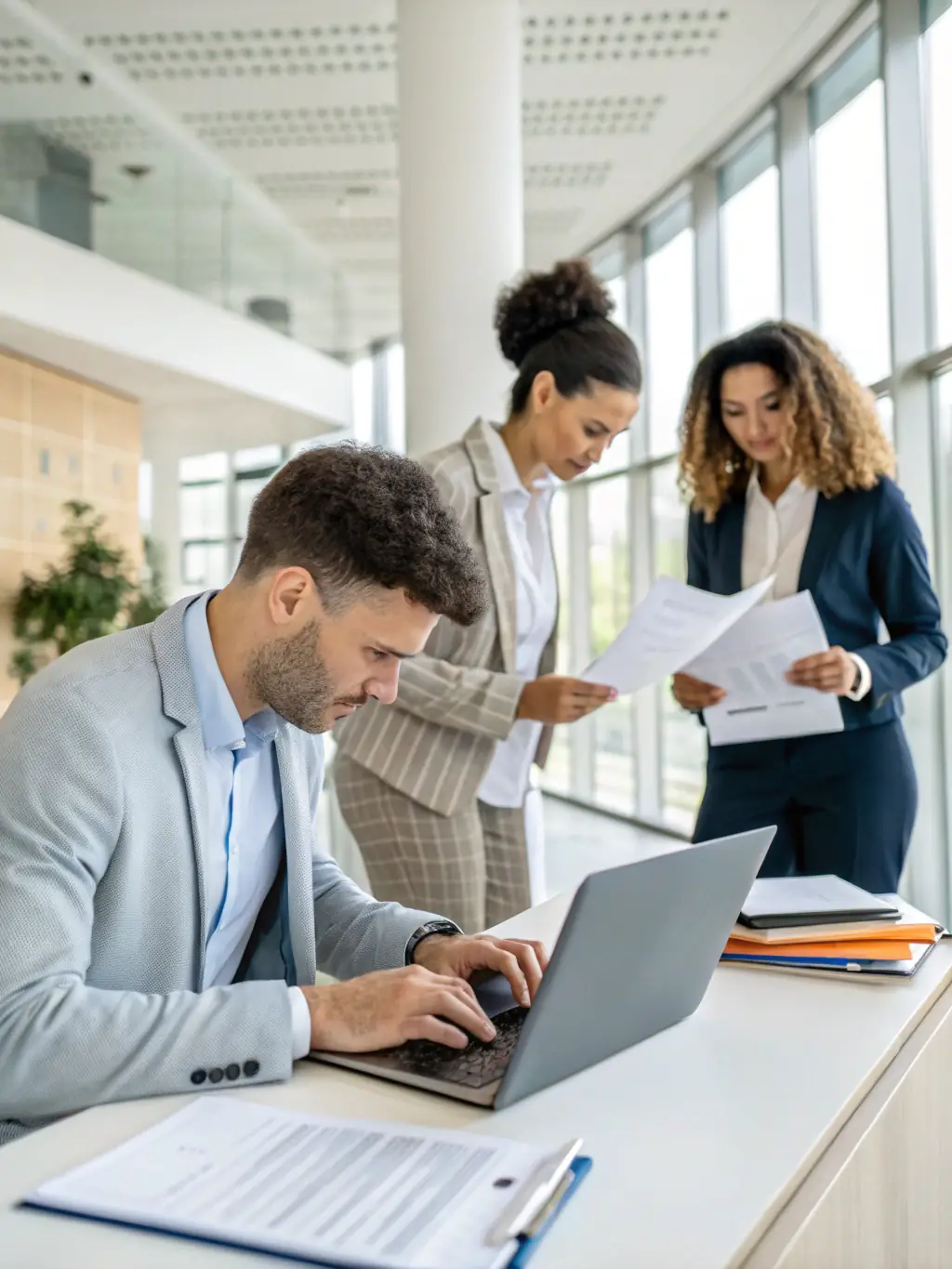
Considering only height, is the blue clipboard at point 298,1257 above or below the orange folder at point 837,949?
below

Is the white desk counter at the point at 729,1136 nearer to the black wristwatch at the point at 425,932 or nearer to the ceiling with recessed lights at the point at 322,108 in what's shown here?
the black wristwatch at the point at 425,932

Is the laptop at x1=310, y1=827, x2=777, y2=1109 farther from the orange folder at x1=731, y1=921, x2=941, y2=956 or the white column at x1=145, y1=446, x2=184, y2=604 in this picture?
the white column at x1=145, y1=446, x2=184, y2=604

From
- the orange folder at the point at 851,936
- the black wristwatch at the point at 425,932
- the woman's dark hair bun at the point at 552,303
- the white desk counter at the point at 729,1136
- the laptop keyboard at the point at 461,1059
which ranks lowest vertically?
the white desk counter at the point at 729,1136

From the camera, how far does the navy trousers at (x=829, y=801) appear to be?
7.00 feet

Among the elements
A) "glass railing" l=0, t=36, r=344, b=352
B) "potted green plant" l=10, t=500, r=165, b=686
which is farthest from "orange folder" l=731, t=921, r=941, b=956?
"potted green plant" l=10, t=500, r=165, b=686

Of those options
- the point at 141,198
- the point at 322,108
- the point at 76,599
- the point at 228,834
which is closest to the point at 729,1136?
the point at 228,834

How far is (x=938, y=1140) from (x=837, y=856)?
94 centimetres

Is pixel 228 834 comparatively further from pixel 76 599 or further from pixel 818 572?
pixel 76 599

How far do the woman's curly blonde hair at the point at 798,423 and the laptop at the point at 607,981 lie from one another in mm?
1269

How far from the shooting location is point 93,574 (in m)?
7.49

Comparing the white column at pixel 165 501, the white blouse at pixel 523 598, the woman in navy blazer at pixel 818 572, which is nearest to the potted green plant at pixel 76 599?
the white column at pixel 165 501

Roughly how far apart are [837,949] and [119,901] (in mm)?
860

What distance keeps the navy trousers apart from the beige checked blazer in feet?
1.60

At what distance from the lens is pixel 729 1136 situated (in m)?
0.96
